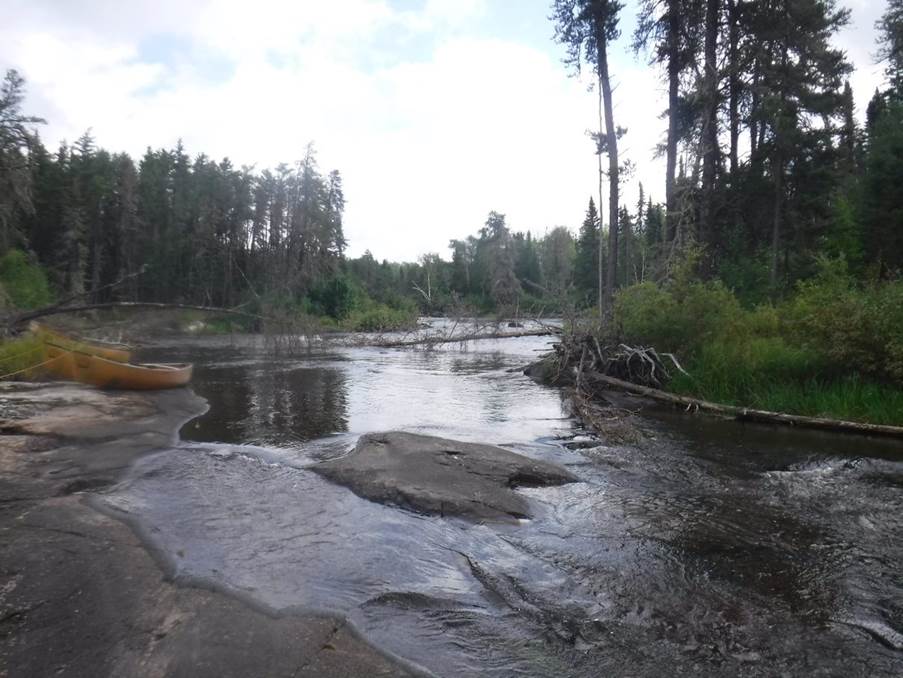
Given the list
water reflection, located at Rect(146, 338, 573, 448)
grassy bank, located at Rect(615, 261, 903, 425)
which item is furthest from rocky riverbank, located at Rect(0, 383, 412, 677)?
grassy bank, located at Rect(615, 261, 903, 425)

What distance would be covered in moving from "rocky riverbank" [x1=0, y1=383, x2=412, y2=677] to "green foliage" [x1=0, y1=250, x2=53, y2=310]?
34.1 meters

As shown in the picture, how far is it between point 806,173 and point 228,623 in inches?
1170

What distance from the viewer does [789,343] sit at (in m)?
14.5

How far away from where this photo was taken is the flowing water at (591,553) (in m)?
4.51

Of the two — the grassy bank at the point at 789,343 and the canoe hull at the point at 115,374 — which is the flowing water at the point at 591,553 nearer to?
the grassy bank at the point at 789,343

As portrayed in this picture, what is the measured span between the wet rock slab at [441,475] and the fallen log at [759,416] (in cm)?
614

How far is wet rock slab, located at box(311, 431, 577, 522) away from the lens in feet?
24.6

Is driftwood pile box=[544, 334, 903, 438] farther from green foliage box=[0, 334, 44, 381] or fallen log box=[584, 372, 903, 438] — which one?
green foliage box=[0, 334, 44, 381]

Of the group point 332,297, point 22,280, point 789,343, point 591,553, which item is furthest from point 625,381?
point 332,297

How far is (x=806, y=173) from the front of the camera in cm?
2669

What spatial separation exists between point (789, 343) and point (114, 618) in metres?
14.7

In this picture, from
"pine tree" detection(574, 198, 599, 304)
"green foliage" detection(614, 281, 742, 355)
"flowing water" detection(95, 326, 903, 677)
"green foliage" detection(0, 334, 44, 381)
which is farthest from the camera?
"pine tree" detection(574, 198, 599, 304)

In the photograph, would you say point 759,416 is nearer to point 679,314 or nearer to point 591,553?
point 679,314

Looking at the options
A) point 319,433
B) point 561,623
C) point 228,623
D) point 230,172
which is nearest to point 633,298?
point 319,433
